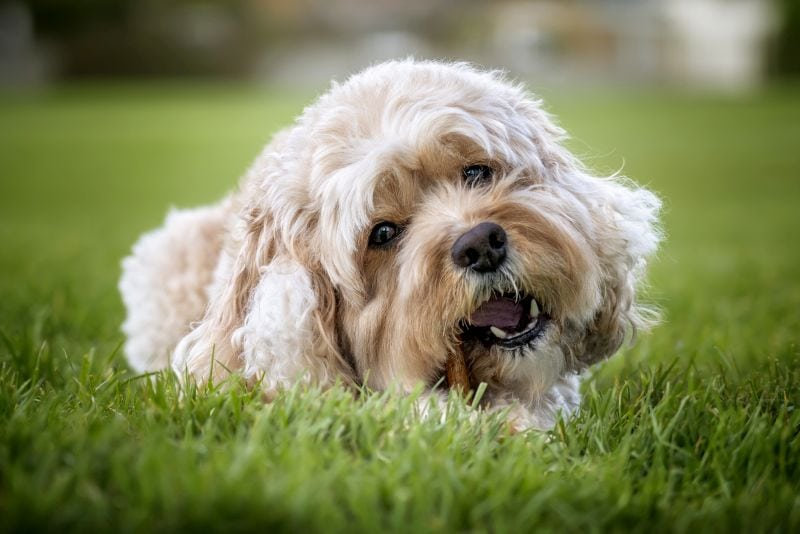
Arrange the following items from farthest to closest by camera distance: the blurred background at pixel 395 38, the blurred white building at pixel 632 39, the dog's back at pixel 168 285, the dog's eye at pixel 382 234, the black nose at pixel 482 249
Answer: the blurred white building at pixel 632 39, the blurred background at pixel 395 38, the dog's back at pixel 168 285, the dog's eye at pixel 382 234, the black nose at pixel 482 249

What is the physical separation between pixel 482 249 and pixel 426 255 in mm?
206

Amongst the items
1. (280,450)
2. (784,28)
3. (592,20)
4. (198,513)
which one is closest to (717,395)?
(280,450)

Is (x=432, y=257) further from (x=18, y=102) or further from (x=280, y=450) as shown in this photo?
(x=18, y=102)

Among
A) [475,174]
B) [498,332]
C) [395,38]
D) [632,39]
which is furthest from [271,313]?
[632,39]

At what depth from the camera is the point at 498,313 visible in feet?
10.6

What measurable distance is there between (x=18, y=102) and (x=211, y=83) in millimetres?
15026

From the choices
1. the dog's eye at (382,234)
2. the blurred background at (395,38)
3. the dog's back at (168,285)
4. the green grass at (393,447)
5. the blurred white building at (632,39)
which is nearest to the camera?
the green grass at (393,447)

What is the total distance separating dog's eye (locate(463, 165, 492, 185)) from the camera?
3.44 meters

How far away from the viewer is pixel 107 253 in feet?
28.6

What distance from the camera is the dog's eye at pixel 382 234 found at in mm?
3393

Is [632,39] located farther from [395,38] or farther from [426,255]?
[426,255]

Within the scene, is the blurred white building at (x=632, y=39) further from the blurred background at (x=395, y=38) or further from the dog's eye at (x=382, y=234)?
the dog's eye at (x=382, y=234)

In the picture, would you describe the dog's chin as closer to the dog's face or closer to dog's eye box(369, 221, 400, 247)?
the dog's face

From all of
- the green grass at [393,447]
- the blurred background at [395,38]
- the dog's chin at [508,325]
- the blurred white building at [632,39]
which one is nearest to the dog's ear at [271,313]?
the green grass at [393,447]
